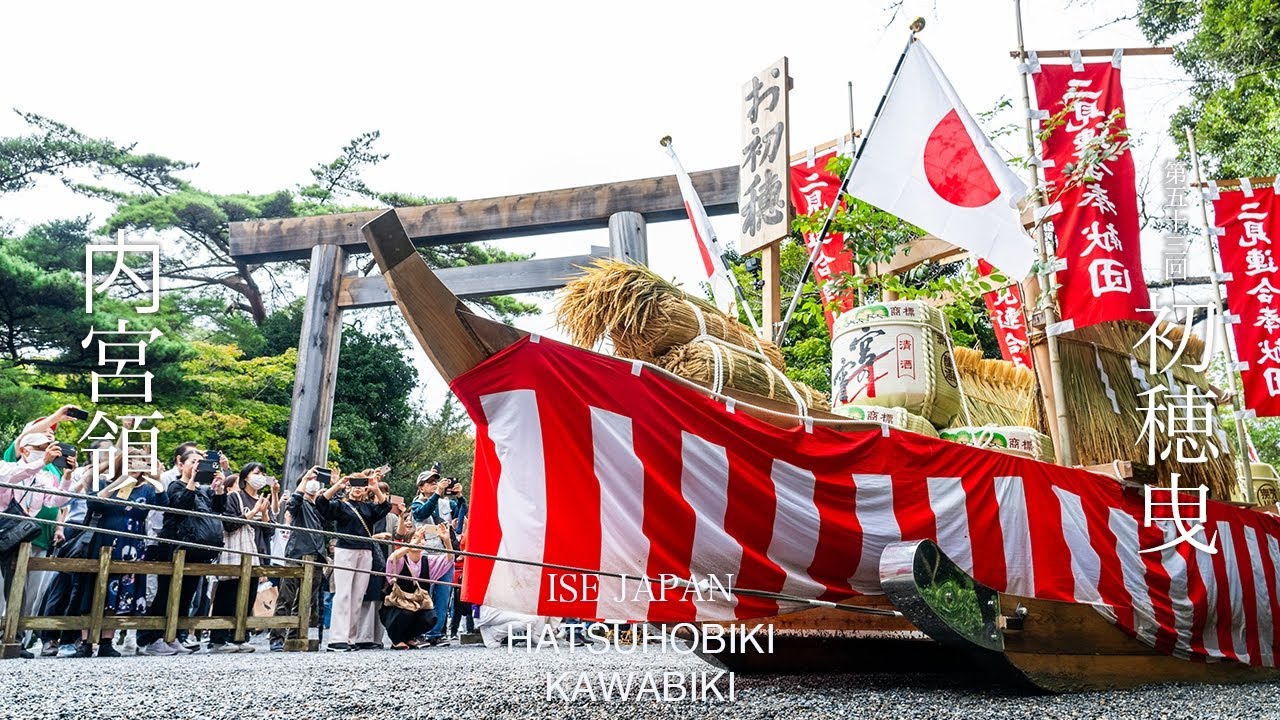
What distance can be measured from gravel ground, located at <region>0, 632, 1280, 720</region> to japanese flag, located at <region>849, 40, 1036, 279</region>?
2.19m

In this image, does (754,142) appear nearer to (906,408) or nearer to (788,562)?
(906,408)

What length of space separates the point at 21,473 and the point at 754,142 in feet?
17.5

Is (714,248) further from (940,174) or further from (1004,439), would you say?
(1004,439)

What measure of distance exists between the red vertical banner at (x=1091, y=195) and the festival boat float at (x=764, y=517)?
1.04 metres

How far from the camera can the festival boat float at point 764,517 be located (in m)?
3.23

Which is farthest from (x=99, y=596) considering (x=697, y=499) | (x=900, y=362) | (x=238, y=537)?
(x=900, y=362)

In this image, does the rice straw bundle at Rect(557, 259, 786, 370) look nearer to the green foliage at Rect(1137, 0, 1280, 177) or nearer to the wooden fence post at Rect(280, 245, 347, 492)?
the wooden fence post at Rect(280, 245, 347, 492)

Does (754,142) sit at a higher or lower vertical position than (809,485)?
higher

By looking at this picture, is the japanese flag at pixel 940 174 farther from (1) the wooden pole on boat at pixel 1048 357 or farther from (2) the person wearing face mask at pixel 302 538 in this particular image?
(2) the person wearing face mask at pixel 302 538

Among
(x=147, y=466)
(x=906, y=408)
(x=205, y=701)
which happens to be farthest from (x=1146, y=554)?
(x=147, y=466)

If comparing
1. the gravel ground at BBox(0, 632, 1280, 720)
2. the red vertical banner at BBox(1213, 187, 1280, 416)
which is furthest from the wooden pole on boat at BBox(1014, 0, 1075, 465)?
the red vertical banner at BBox(1213, 187, 1280, 416)

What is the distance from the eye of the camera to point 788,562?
11.8 ft

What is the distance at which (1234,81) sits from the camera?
13.5m

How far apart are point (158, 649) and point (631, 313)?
15.5 ft
